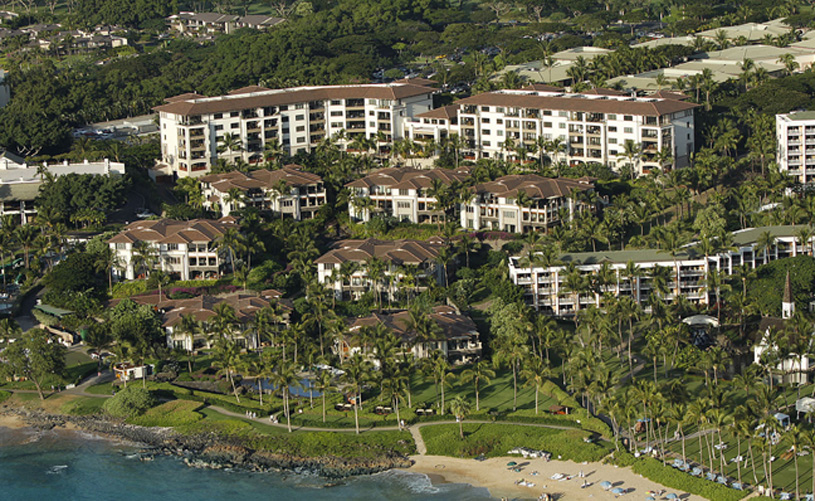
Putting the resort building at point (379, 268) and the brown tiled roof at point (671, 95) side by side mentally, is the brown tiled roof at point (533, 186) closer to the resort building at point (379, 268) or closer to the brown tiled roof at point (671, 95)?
the resort building at point (379, 268)

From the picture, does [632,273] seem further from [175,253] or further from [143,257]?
[143,257]

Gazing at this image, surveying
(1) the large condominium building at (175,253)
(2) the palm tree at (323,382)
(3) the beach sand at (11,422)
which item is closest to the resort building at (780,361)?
(2) the palm tree at (323,382)

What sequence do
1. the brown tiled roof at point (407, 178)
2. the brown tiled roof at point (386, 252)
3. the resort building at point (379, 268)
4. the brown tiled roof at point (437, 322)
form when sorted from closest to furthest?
the brown tiled roof at point (437, 322)
the resort building at point (379, 268)
the brown tiled roof at point (386, 252)
the brown tiled roof at point (407, 178)

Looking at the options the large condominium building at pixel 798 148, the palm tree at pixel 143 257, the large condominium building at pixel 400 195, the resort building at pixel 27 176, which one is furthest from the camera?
the large condominium building at pixel 798 148

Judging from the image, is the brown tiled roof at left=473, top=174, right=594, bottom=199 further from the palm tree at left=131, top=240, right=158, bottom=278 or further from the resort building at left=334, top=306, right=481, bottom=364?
the palm tree at left=131, top=240, right=158, bottom=278

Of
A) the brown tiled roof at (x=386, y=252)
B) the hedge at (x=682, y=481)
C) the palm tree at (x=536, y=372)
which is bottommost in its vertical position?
the hedge at (x=682, y=481)

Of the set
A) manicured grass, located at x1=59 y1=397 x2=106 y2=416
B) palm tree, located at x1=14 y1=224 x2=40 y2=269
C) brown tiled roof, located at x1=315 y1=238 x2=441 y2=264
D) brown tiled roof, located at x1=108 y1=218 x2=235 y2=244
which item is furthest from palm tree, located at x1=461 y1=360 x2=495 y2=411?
palm tree, located at x1=14 y1=224 x2=40 y2=269

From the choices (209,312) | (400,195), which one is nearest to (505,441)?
(209,312)

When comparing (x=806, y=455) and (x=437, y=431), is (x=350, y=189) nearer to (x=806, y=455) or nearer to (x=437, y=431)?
(x=437, y=431)
